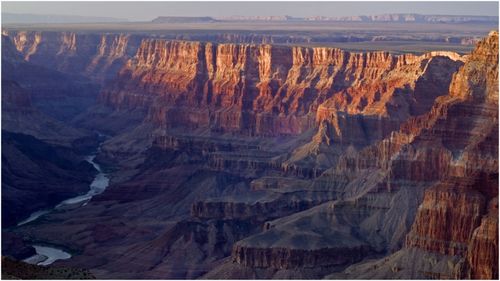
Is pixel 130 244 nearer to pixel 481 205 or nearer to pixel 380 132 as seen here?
pixel 380 132

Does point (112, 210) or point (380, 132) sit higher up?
point (380, 132)

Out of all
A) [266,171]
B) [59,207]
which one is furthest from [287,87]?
[59,207]

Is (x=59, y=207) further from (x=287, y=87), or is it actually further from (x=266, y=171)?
(x=287, y=87)

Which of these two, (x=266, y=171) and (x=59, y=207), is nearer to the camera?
(x=266, y=171)

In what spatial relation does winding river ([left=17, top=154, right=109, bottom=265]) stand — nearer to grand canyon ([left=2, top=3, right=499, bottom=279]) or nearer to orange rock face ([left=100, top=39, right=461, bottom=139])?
grand canyon ([left=2, top=3, right=499, bottom=279])

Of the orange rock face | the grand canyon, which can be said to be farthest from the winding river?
the orange rock face

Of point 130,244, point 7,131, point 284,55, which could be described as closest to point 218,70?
point 284,55
